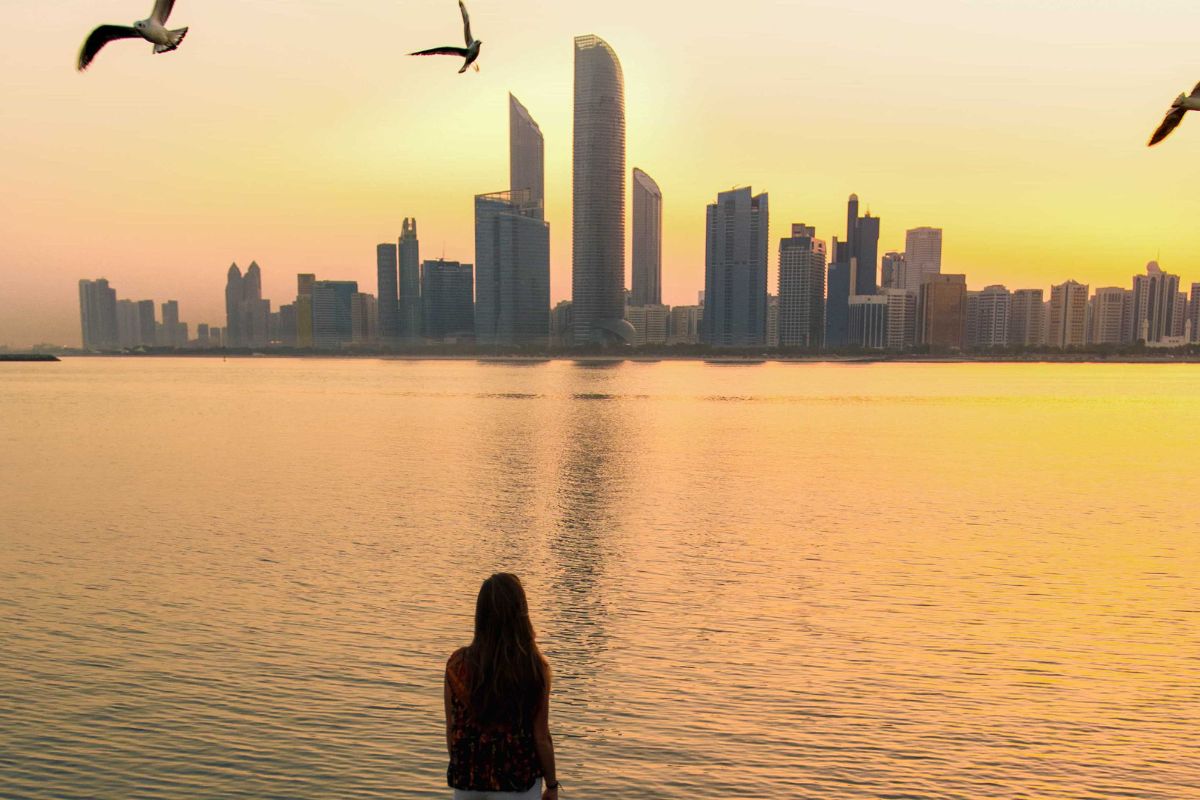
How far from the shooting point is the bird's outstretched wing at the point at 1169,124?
9688mm

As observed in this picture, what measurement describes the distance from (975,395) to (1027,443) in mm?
73520

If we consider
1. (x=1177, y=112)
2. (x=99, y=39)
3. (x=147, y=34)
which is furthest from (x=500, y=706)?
(x=1177, y=112)

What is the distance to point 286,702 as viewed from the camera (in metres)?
15.1

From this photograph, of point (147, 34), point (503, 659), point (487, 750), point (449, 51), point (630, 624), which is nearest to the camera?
point (503, 659)

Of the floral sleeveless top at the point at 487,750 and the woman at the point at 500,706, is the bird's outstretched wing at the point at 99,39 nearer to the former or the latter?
the woman at the point at 500,706

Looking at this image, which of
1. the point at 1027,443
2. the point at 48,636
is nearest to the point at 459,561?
the point at 48,636

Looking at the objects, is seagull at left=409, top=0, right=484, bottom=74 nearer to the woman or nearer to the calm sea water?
the woman

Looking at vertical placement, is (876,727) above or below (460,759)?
below

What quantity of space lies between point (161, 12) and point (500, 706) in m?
6.80

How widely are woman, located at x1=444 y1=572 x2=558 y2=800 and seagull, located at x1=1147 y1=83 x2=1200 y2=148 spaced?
8641 mm

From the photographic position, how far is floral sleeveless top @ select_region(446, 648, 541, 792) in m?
5.67

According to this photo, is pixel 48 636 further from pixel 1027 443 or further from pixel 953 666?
pixel 1027 443

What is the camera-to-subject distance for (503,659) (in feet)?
18.1

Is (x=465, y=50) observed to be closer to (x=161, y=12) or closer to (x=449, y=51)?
(x=449, y=51)
